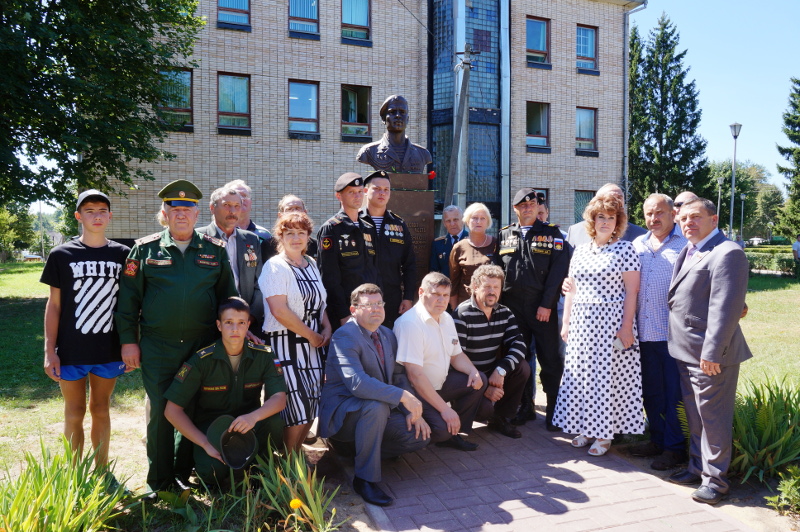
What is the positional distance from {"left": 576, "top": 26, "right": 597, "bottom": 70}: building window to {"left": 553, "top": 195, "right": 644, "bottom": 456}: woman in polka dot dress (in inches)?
637

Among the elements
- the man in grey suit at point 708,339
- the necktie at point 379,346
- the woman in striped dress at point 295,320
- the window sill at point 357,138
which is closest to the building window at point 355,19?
the window sill at point 357,138

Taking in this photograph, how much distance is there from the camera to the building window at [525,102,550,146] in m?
18.4

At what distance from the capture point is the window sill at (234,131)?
1497 centimetres

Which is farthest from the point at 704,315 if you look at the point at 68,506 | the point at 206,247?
the point at 68,506

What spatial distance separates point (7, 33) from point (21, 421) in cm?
737

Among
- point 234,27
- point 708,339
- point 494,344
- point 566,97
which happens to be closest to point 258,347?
point 494,344

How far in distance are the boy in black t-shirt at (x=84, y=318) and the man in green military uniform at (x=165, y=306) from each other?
19cm

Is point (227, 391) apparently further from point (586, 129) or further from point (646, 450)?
point (586, 129)

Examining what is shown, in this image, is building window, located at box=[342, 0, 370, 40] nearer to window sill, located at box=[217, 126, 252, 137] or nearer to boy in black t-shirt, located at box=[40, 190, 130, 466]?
window sill, located at box=[217, 126, 252, 137]

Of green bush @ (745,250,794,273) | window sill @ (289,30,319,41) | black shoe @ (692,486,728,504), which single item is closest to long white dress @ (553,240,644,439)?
black shoe @ (692,486,728,504)

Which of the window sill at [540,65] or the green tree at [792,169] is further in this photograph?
the green tree at [792,169]

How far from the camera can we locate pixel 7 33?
9.59m

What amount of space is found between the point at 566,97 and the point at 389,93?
615 cm

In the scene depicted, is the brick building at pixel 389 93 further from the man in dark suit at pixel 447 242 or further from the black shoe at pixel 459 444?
the black shoe at pixel 459 444
